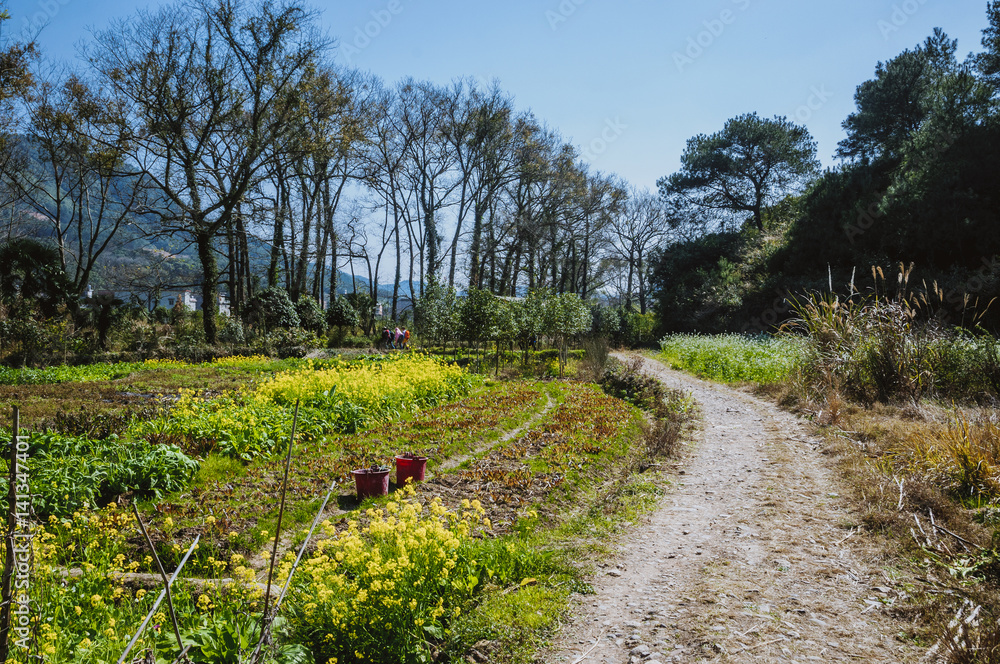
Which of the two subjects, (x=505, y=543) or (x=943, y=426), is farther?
(x=943, y=426)

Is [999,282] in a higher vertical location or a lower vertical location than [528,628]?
higher

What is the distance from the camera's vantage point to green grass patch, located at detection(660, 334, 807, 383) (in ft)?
41.8

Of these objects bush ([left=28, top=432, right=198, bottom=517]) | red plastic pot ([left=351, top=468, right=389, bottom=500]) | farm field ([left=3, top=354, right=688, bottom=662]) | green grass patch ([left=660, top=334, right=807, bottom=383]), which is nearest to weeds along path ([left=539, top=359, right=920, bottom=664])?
farm field ([left=3, top=354, right=688, bottom=662])

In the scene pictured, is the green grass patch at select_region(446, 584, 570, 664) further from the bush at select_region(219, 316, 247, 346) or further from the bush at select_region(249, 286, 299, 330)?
the bush at select_region(249, 286, 299, 330)

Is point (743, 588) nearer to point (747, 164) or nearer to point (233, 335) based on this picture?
point (233, 335)

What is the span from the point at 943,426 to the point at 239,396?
1062cm

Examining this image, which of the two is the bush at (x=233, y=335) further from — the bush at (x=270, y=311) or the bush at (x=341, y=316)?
the bush at (x=341, y=316)

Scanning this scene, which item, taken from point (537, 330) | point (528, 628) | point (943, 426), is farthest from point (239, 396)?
point (537, 330)

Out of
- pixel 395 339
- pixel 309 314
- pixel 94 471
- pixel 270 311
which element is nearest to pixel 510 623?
pixel 94 471

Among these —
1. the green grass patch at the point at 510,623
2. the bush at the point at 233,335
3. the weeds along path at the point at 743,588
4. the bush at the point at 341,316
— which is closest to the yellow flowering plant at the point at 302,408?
the green grass patch at the point at 510,623

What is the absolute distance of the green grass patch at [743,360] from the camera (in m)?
12.7

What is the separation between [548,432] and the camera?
888 centimetres

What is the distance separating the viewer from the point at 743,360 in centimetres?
1705

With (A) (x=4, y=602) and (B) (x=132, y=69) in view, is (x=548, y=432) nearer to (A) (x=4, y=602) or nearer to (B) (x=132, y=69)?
(A) (x=4, y=602)
